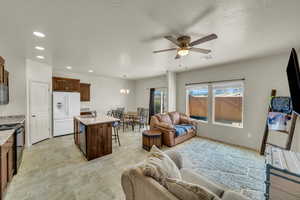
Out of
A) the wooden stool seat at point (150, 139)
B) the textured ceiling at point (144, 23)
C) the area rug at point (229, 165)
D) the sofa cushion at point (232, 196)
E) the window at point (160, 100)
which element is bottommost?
the area rug at point (229, 165)

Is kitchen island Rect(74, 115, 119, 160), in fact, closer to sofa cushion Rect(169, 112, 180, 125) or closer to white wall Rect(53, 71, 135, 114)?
sofa cushion Rect(169, 112, 180, 125)

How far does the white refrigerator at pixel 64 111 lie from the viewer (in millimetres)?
4469

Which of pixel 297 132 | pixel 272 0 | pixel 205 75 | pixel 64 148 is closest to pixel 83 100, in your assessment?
pixel 64 148

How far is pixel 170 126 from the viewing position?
377 centimetres

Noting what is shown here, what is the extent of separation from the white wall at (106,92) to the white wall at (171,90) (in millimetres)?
3163

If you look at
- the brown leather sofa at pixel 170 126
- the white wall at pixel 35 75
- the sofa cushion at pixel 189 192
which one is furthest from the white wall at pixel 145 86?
the sofa cushion at pixel 189 192

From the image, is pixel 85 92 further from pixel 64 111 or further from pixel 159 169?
pixel 159 169

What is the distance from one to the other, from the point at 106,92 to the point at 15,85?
3482mm

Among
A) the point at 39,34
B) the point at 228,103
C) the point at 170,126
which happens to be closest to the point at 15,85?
the point at 39,34

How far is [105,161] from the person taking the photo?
9.48 ft

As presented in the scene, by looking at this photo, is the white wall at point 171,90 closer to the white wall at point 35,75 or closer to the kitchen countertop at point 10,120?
the white wall at point 35,75

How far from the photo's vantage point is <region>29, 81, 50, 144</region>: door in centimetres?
376

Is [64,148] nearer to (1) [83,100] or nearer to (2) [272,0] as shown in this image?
(1) [83,100]

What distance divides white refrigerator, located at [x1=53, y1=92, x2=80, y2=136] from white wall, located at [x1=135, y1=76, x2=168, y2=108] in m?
3.54
